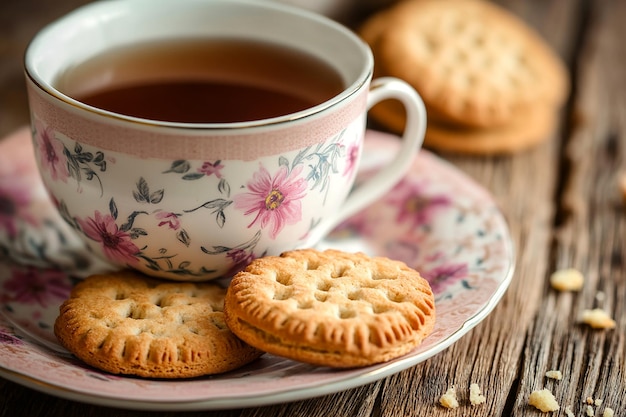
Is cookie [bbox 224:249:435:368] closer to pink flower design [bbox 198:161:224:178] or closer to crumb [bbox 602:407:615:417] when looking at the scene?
pink flower design [bbox 198:161:224:178]

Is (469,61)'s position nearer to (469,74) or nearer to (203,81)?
(469,74)

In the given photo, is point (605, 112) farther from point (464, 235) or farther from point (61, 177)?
point (61, 177)

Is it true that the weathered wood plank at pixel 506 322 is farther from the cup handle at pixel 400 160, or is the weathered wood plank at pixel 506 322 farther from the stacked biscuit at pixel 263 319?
the cup handle at pixel 400 160

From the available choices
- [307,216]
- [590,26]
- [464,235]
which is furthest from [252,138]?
[590,26]

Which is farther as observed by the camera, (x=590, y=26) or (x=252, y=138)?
(x=590, y=26)

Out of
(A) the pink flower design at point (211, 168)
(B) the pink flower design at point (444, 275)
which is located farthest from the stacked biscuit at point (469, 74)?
(A) the pink flower design at point (211, 168)

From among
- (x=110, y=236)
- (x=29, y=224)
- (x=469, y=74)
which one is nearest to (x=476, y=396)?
A: (x=110, y=236)
